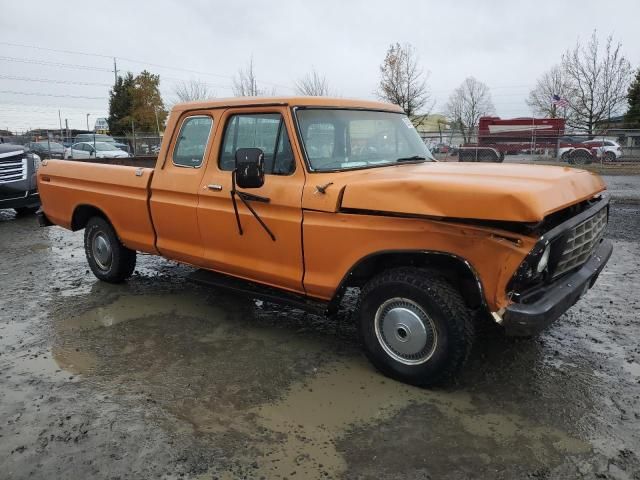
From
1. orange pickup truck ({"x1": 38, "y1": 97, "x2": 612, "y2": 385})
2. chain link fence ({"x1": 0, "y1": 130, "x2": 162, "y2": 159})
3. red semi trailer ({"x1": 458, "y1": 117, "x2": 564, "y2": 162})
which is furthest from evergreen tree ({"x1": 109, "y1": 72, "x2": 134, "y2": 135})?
orange pickup truck ({"x1": 38, "y1": 97, "x2": 612, "y2": 385})

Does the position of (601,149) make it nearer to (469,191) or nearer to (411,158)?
(411,158)

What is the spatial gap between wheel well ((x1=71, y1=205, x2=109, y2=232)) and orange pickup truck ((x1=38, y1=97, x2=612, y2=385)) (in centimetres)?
66

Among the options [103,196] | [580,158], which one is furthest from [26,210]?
[580,158]

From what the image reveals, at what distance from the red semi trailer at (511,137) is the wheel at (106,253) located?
52.4 feet

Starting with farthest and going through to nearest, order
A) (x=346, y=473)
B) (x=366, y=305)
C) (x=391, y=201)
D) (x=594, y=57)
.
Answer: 1. (x=594, y=57)
2. (x=366, y=305)
3. (x=391, y=201)
4. (x=346, y=473)

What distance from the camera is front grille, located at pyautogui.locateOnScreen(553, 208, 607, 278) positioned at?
3.35 meters

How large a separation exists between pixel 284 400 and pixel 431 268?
1.29 metres

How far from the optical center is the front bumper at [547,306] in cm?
299

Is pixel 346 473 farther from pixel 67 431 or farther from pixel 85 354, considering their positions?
pixel 85 354

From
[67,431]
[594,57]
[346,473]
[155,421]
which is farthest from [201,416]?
[594,57]

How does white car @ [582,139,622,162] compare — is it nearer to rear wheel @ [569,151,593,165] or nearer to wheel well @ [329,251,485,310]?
rear wheel @ [569,151,593,165]

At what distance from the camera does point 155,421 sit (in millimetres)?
3189

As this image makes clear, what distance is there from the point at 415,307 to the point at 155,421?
5.80 ft

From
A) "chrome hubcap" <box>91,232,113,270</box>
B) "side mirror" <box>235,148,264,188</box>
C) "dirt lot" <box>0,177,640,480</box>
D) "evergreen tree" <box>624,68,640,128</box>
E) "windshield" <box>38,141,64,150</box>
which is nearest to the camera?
"dirt lot" <box>0,177,640,480</box>
